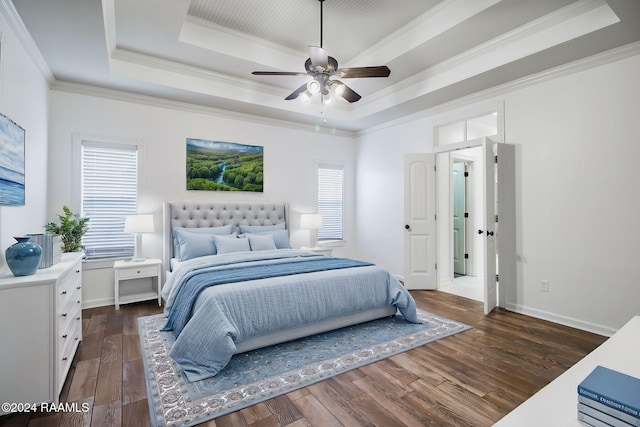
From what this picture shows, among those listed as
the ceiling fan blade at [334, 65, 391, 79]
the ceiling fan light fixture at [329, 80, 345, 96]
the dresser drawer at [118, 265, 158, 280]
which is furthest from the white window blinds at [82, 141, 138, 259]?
the ceiling fan blade at [334, 65, 391, 79]

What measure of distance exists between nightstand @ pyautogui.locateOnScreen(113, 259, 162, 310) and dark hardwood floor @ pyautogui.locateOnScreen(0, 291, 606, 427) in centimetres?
67

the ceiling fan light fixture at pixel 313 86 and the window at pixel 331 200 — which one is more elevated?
the ceiling fan light fixture at pixel 313 86

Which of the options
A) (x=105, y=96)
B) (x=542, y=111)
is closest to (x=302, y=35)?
(x=105, y=96)

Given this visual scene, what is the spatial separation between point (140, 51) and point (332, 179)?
11.6 ft

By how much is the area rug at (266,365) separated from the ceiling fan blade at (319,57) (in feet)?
8.07

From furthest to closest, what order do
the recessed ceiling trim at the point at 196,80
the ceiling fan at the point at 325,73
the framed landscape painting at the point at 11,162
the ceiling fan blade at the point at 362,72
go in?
the recessed ceiling trim at the point at 196,80, the ceiling fan blade at the point at 362,72, the ceiling fan at the point at 325,73, the framed landscape painting at the point at 11,162

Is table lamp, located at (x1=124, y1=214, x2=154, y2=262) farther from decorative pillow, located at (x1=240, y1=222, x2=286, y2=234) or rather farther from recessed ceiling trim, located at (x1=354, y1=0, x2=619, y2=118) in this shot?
recessed ceiling trim, located at (x1=354, y1=0, x2=619, y2=118)

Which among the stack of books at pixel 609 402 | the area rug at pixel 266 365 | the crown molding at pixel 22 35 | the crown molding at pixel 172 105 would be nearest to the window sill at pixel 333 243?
the crown molding at pixel 172 105

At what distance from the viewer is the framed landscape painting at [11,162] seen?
87.7 inches

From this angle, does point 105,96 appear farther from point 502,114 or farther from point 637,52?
point 637,52

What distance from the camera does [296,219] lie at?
18.2 feet

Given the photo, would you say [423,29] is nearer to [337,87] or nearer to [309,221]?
[337,87]

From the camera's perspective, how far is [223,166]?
4.82 metres

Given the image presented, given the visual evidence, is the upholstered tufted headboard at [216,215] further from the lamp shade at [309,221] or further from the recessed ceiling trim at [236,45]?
the recessed ceiling trim at [236,45]
